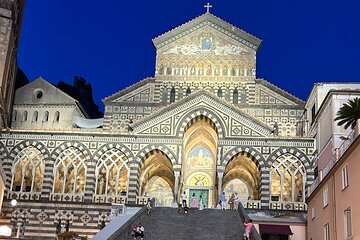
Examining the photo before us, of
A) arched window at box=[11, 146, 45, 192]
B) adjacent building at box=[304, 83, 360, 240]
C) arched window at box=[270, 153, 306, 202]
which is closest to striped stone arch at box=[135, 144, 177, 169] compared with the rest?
arched window at box=[11, 146, 45, 192]

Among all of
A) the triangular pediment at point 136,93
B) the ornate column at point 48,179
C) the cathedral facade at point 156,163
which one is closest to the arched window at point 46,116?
the triangular pediment at point 136,93

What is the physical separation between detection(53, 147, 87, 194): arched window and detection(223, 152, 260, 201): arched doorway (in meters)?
10.3

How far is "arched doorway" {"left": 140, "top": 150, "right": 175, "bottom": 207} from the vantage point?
42.3 metres

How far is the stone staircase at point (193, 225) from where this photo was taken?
25828 mm

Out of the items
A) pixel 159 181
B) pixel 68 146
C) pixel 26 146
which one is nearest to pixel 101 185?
pixel 68 146

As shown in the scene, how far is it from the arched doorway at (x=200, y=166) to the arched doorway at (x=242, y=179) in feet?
4.67

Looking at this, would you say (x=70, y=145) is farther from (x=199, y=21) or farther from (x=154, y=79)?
(x=199, y=21)

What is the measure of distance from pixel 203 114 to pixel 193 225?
12734 millimetres

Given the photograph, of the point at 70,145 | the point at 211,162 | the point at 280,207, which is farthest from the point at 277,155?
the point at 70,145

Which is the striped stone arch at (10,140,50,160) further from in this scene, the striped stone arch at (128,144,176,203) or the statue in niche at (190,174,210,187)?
the statue in niche at (190,174,210,187)

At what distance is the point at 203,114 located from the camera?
39.7m

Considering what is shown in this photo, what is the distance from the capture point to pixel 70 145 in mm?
39531

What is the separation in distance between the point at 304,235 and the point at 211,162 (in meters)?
12.0

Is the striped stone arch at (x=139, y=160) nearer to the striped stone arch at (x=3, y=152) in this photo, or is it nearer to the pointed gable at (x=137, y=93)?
the striped stone arch at (x=3, y=152)
